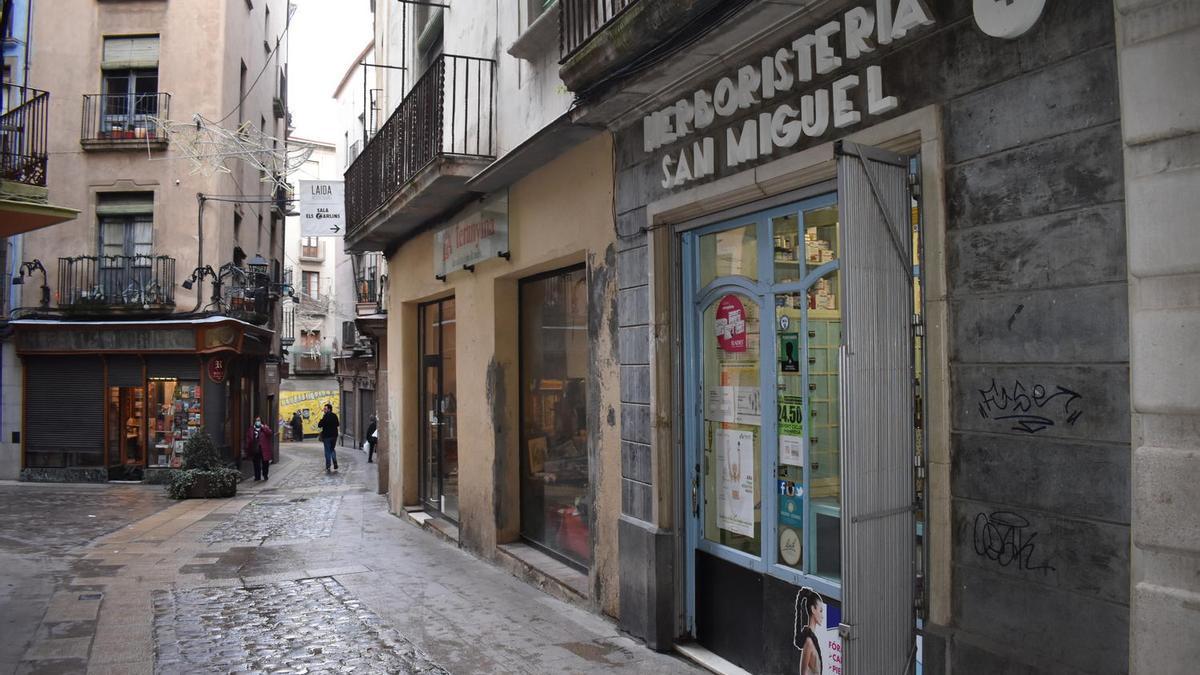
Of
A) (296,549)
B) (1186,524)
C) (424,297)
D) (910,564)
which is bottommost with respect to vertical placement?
(296,549)

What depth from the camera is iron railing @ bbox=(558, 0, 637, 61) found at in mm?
6161

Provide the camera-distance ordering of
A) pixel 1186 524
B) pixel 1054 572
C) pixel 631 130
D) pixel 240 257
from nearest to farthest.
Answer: pixel 1186 524, pixel 1054 572, pixel 631 130, pixel 240 257

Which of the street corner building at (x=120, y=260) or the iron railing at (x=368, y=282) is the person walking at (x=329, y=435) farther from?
the iron railing at (x=368, y=282)

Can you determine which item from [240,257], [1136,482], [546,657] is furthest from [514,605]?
[240,257]

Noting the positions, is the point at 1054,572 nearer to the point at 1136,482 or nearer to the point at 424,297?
the point at 1136,482

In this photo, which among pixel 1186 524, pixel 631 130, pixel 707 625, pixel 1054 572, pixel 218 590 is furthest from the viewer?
pixel 218 590

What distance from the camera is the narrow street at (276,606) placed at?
238 inches

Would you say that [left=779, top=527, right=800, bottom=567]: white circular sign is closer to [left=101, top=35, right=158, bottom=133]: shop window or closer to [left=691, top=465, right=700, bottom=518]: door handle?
[left=691, top=465, right=700, bottom=518]: door handle

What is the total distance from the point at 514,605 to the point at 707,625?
86.9 inches

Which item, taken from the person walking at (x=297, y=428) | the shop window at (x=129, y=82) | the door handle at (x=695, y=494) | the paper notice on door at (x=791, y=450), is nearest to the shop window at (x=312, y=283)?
the person walking at (x=297, y=428)

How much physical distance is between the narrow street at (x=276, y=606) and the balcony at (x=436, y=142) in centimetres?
421

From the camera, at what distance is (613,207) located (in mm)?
6984

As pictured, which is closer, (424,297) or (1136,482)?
(1136,482)

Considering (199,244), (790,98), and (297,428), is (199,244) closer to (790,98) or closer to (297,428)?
(790,98)
